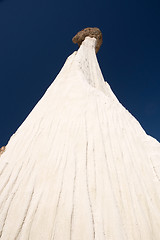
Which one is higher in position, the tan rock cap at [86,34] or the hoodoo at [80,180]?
the tan rock cap at [86,34]

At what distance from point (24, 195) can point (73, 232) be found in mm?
923

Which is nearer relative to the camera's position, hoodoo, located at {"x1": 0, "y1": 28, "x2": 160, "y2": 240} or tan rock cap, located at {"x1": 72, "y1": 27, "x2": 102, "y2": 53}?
hoodoo, located at {"x1": 0, "y1": 28, "x2": 160, "y2": 240}

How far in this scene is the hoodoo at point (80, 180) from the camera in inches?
63.3

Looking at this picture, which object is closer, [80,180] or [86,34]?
[80,180]

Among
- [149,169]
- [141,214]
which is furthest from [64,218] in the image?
[149,169]

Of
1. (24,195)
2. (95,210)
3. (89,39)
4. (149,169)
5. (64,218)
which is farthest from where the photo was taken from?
(89,39)

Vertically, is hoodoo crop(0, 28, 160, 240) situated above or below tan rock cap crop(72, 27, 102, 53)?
below

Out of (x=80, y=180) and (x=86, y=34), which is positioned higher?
(x=86, y=34)

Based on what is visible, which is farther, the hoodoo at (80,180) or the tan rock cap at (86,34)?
the tan rock cap at (86,34)

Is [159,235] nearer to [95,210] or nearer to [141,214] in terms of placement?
[141,214]

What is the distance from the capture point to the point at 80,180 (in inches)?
81.0

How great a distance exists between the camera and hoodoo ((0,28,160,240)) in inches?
63.3

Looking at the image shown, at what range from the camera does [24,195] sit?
1.92m

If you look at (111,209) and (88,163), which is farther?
(88,163)
